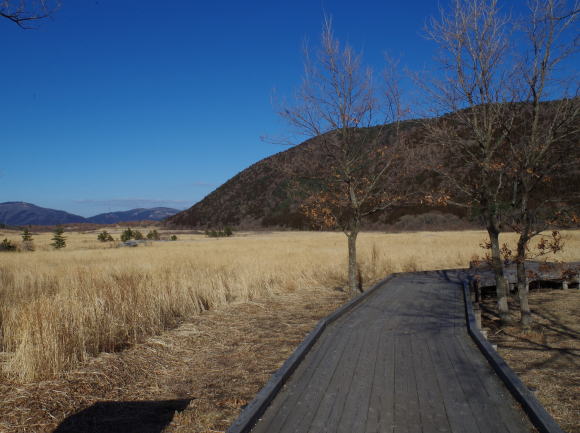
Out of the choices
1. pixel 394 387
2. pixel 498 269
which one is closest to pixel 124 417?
pixel 394 387

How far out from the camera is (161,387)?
6.78m

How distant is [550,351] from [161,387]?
8.19 m

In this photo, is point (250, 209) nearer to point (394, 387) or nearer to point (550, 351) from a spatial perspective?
point (550, 351)

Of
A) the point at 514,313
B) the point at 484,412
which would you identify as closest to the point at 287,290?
the point at 514,313

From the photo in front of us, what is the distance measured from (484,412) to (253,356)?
4.74 m

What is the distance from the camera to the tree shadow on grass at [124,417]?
5352 mm

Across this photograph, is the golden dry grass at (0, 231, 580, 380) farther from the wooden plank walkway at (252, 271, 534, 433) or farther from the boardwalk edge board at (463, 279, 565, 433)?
the boardwalk edge board at (463, 279, 565, 433)

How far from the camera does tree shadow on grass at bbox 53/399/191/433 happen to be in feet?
17.6

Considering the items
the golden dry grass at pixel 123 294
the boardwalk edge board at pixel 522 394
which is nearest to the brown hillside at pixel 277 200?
the golden dry grass at pixel 123 294

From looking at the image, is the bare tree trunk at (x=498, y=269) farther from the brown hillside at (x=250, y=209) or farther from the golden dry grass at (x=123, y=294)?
the brown hillside at (x=250, y=209)

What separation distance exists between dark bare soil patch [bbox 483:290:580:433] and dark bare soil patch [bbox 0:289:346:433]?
14.6 ft

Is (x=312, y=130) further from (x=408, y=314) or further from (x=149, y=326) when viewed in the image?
(x=149, y=326)

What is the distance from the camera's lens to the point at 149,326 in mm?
10102

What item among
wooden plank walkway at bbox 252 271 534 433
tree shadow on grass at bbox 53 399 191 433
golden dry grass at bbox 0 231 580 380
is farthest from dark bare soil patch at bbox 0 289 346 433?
wooden plank walkway at bbox 252 271 534 433
